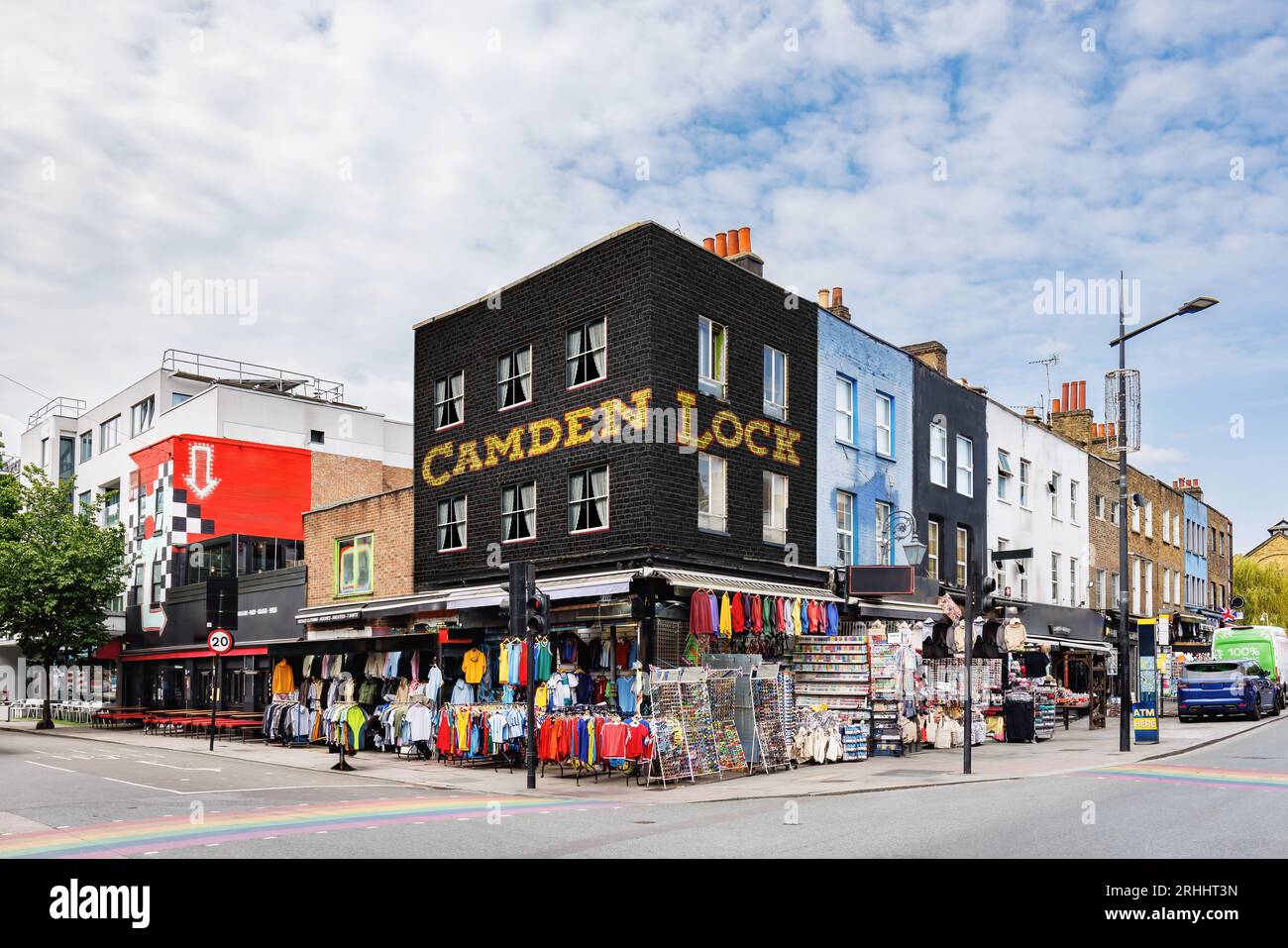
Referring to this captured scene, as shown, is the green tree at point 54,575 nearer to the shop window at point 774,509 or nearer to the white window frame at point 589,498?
the white window frame at point 589,498

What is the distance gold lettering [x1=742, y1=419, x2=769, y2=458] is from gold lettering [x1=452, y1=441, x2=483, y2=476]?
245 inches

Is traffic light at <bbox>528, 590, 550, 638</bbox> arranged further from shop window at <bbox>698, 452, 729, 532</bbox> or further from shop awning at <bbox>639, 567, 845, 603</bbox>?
shop window at <bbox>698, 452, 729, 532</bbox>

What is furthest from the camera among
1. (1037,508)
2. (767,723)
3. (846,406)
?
(1037,508)

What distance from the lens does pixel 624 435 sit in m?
22.0

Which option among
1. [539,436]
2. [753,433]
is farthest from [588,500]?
[753,433]

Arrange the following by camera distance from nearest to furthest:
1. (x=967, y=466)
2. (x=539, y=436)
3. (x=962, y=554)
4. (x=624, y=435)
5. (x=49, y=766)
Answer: (x=49, y=766) < (x=624, y=435) < (x=539, y=436) < (x=962, y=554) < (x=967, y=466)

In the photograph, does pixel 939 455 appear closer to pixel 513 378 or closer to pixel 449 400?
pixel 513 378

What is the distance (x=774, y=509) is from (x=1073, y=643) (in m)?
17.9

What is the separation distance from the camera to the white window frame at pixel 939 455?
31.1 metres

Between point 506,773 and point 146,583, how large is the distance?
2630 centimetres

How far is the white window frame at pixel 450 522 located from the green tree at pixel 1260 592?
5452cm

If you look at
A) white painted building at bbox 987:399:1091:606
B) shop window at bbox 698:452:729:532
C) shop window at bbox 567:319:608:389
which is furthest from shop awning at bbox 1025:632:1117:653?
shop window at bbox 567:319:608:389

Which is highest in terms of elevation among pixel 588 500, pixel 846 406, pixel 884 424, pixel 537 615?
pixel 846 406
